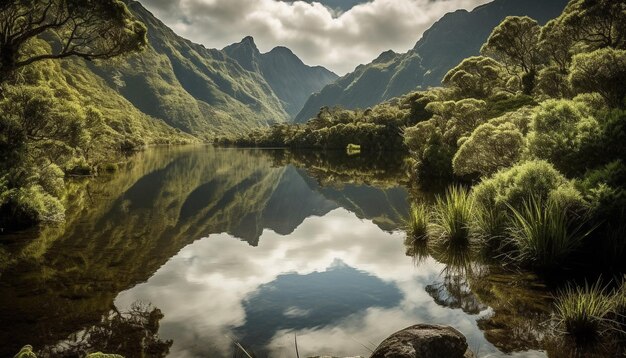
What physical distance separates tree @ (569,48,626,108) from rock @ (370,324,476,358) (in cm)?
→ 1639

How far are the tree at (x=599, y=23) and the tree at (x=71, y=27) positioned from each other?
36190 mm

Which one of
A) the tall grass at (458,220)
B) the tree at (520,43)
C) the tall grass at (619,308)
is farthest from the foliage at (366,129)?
the tall grass at (619,308)

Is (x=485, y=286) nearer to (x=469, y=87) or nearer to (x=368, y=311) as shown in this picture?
(x=368, y=311)

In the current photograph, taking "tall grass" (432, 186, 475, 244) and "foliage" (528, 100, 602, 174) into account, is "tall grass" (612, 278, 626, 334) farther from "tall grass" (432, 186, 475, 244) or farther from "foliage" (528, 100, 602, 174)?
"foliage" (528, 100, 602, 174)

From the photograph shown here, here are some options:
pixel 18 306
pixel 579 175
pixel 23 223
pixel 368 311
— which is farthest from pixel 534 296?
pixel 23 223

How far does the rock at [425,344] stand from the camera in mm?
7090

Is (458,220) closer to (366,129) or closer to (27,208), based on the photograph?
(27,208)

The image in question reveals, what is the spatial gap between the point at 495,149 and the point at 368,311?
748 inches

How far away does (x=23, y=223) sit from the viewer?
→ 882 inches

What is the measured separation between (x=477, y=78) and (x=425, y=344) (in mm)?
65486

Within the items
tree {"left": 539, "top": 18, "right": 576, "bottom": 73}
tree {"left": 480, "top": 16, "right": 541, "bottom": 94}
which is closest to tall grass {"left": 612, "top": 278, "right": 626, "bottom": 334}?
tree {"left": 539, "top": 18, "right": 576, "bottom": 73}

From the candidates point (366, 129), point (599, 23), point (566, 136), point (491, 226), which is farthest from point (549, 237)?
point (366, 129)

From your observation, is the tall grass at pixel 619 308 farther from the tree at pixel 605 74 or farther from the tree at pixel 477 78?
the tree at pixel 477 78

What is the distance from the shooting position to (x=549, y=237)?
12.7 metres
